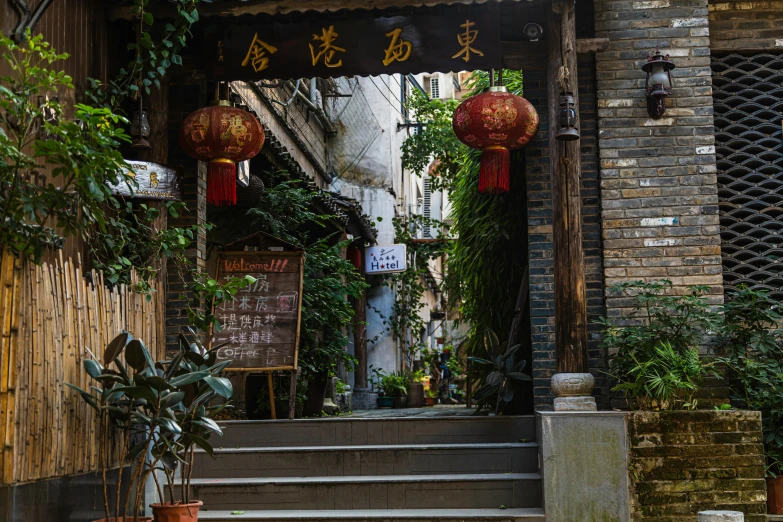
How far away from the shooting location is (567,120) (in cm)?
707

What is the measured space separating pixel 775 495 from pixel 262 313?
186 inches

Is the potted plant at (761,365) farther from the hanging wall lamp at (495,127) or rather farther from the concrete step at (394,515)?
the hanging wall lamp at (495,127)

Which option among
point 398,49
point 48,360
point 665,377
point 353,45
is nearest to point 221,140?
point 353,45

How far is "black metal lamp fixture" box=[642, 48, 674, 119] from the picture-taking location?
768 cm

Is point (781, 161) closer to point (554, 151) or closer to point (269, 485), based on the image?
point (554, 151)

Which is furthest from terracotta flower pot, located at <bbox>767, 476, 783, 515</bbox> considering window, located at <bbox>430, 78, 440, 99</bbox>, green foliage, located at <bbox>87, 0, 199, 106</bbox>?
window, located at <bbox>430, 78, 440, 99</bbox>

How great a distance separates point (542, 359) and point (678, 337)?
1212 millimetres

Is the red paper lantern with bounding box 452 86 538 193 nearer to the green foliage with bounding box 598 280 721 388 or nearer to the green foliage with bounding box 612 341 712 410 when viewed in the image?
the green foliage with bounding box 598 280 721 388

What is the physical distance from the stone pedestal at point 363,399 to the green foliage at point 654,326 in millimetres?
8372

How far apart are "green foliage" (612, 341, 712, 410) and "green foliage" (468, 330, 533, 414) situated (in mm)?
1190

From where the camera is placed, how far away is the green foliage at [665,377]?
691cm

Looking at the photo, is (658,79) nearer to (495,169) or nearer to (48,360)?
(495,169)

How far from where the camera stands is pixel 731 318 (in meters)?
7.42

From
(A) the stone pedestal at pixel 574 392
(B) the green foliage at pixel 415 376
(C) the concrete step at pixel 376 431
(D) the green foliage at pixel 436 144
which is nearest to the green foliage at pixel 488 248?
(C) the concrete step at pixel 376 431
